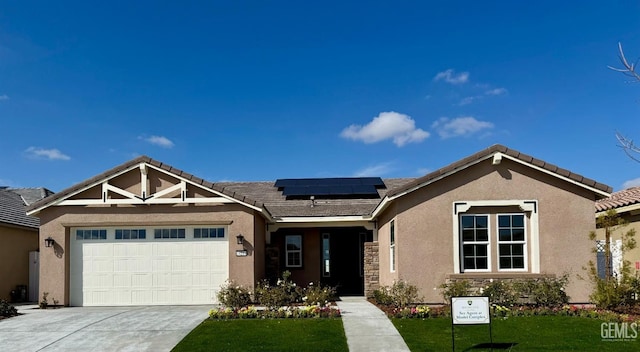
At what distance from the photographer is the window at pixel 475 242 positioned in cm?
1507

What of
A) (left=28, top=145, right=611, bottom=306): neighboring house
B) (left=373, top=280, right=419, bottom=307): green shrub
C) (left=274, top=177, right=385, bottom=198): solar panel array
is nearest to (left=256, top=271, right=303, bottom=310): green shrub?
(left=28, top=145, right=611, bottom=306): neighboring house

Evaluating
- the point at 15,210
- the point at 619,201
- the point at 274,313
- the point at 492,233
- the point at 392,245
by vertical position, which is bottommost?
the point at 274,313

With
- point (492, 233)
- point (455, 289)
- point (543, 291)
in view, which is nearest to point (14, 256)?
point (455, 289)

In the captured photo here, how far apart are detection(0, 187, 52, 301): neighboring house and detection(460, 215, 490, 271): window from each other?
1426 cm

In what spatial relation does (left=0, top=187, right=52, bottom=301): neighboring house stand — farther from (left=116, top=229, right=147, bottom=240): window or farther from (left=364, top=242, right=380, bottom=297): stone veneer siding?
(left=364, top=242, right=380, bottom=297): stone veneer siding

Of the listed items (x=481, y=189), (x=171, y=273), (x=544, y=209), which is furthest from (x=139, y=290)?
(x=544, y=209)

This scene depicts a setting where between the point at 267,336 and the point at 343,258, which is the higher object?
the point at 343,258

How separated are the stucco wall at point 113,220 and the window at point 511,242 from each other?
22.1ft

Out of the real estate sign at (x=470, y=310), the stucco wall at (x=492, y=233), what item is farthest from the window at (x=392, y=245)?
the real estate sign at (x=470, y=310)

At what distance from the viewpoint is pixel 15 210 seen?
20875 millimetres

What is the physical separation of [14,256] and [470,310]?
1587 centimetres

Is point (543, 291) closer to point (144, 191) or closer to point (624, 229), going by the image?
point (624, 229)

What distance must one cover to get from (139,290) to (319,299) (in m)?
5.36

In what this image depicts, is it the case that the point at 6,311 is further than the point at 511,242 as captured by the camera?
No
